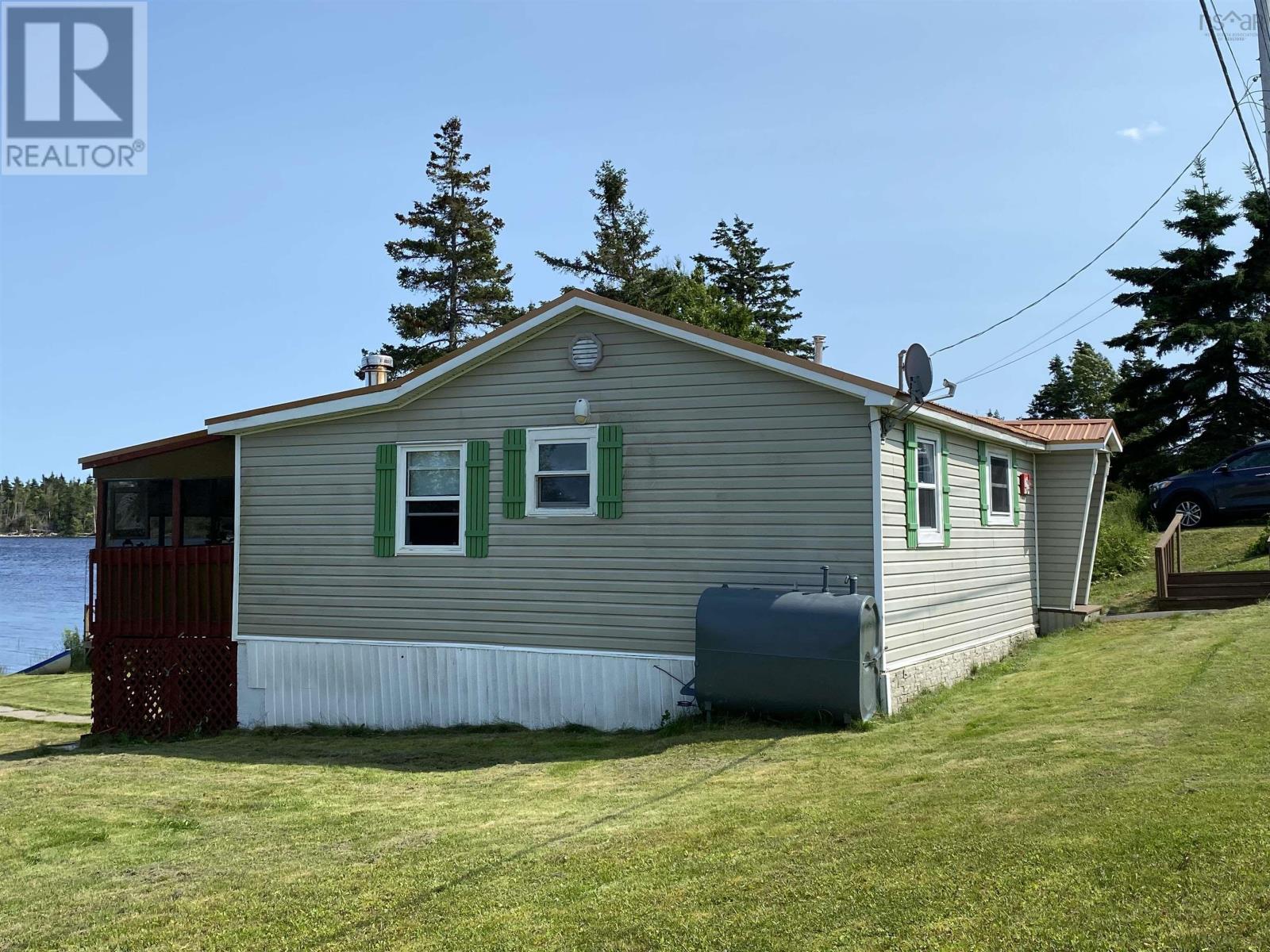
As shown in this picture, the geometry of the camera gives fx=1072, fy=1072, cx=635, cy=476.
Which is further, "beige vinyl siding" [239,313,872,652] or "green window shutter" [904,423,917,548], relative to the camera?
"green window shutter" [904,423,917,548]

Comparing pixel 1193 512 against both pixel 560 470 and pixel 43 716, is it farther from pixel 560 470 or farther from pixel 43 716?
pixel 43 716

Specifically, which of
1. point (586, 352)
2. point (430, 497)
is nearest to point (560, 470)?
point (586, 352)

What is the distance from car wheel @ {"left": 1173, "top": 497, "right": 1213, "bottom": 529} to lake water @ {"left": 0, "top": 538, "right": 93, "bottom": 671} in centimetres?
3053

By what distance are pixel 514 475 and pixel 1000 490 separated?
23.6ft

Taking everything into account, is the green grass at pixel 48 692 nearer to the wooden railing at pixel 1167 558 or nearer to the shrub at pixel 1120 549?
the wooden railing at pixel 1167 558

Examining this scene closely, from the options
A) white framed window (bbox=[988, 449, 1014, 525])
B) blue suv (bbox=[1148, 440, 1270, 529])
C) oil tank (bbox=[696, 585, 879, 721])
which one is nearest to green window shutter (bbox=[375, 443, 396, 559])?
oil tank (bbox=[696, 585, 879, 721])

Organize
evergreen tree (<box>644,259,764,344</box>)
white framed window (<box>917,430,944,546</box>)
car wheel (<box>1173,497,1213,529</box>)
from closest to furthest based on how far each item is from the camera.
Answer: white framed window (<box>917,430,944,546</box>)
car wheel (<box>1173,497,1213,529</box>)
evergreen tree (<box>644,259,764,344</box>)

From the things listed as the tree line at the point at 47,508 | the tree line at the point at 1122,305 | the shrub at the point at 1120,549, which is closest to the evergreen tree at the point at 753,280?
the tree line at the point at 1122,305

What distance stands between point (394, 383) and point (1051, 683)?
8.38 meters

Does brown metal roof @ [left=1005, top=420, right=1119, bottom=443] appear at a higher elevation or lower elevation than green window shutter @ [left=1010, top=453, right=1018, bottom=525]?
higher

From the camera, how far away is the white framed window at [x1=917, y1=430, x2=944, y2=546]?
39.9 feet

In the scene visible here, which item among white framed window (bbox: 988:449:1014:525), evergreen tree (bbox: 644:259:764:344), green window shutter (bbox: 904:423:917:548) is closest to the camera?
green window shutter (bbox: 904:423:917:548)

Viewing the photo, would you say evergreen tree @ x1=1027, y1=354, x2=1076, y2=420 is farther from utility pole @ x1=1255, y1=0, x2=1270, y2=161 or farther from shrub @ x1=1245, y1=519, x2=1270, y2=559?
utility pole @ x1=1255, y1=0, x2=1270, y2=161

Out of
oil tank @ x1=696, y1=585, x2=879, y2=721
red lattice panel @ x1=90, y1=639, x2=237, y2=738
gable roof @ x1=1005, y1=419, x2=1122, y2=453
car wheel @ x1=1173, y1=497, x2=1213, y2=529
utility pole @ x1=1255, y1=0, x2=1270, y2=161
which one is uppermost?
utility pole @ x1=1255, y1=0, x2=1270, y2=161
